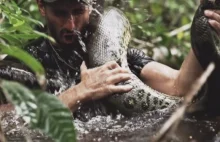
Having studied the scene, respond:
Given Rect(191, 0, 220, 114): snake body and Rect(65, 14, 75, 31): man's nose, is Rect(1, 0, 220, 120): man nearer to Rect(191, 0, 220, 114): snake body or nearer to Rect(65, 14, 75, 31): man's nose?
Rect(65, 14, 75, 31): man's nose

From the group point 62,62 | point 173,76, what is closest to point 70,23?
point 62,62

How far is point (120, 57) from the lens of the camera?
4.02 m

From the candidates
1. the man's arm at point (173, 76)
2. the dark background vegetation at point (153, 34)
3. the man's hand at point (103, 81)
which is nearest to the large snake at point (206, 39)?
the man's arm at point (173, 76)

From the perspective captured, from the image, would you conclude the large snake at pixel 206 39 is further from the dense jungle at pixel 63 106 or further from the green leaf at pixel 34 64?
A: the green leaf at pixel 34 64

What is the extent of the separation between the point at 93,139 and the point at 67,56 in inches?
55.1

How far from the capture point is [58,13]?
4.21 metres

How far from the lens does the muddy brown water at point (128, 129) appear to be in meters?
2.94

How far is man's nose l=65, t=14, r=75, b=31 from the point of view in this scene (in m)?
4.12

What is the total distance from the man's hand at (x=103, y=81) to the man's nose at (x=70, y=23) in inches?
21.4

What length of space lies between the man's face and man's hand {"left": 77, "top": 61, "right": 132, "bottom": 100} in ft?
1.76

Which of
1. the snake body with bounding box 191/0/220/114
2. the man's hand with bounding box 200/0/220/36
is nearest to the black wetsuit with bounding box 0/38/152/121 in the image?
the snake body with bounding box 191/0/220/114

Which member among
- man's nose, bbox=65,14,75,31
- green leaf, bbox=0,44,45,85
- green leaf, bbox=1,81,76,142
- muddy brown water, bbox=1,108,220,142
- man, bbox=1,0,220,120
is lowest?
muddy brown water, bbox=1,108,220,142

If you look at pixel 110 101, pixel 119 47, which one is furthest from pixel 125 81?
pixel 119 47

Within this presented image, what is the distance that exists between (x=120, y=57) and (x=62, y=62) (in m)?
0.52
